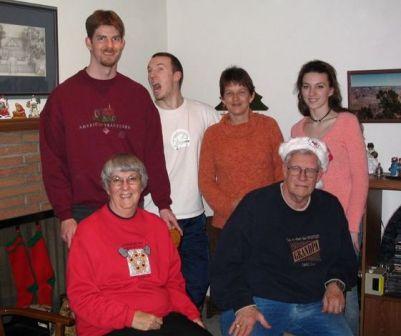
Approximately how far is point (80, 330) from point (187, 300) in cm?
43

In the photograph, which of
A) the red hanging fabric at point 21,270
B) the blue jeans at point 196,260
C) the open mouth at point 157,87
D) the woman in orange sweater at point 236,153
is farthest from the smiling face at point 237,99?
the red hanging fabric at point 21,270

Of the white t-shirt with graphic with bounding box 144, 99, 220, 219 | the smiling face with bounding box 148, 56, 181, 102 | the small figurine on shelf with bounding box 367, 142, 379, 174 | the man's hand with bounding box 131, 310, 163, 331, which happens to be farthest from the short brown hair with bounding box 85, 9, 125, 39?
the small figurine on shelf with bounding box 367, 142, 379, 174

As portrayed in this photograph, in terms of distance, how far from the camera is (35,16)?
2.74m

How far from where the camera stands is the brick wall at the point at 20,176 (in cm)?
264

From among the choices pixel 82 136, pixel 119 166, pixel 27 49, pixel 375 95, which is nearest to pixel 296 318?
pixel 119 166

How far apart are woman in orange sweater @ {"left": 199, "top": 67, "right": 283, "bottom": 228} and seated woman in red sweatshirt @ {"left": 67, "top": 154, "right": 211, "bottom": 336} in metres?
0.53

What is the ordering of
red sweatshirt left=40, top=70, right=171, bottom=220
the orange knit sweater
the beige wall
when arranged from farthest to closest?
the beige wall
the orange knit sweater
red sweatshirt left=40, top=70, right=171, bottom=220

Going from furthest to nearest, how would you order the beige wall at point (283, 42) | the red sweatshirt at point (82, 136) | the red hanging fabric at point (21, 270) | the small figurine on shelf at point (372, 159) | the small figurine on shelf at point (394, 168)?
the beige wall at point (283, 42) → the small figurine on shelf at point (372, 159) → the small figurine on shelf at point (394, 168) → the red hanging fabric at point (21, 270) → the red sweatshirt at point (82, 136)

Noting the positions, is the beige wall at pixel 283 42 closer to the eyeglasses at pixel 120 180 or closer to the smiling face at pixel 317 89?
the smiling face at pixel 317 89

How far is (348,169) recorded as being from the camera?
233 cm

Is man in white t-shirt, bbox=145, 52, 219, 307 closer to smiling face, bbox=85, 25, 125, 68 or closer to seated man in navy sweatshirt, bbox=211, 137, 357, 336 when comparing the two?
smiling face, bbox=85, 25, 125, 68

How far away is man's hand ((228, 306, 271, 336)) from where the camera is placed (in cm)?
193

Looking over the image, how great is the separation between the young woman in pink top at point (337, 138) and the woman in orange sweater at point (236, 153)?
0.21 metres

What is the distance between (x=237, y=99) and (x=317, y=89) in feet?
1.26
